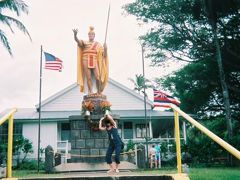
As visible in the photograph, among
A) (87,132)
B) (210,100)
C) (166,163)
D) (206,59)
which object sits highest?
(206,59)

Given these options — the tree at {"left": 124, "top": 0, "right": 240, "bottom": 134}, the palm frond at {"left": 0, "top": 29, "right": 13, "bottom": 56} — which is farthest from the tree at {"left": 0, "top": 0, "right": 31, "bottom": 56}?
the tree at {"left": 124, "top": 0, "right": 240, "bottom": 134}

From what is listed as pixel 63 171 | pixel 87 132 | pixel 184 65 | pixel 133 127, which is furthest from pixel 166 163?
pixel 63 171

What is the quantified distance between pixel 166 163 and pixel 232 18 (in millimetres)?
10172

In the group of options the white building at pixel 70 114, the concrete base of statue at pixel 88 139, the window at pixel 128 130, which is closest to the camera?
the concrete base of statue at pixel 88 139

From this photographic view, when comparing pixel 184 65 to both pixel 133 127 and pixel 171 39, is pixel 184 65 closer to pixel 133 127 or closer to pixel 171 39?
pixel 171 39

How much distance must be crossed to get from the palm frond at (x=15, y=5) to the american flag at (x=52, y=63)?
418 centimetres

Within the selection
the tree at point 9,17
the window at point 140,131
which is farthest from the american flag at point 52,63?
the window at point 140,131

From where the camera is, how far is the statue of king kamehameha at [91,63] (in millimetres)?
13062

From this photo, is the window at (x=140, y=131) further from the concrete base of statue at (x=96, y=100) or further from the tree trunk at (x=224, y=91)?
the concrete base of statue at (x=96, y=100)

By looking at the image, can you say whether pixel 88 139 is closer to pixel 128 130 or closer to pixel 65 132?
pixel 65 132

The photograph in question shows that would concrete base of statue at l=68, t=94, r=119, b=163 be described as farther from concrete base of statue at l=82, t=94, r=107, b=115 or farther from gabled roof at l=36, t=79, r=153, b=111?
gabled roof at l=36, t=79, r=153, b=111

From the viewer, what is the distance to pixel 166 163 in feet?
68.8

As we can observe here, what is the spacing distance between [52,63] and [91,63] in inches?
248

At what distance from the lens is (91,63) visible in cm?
1312
